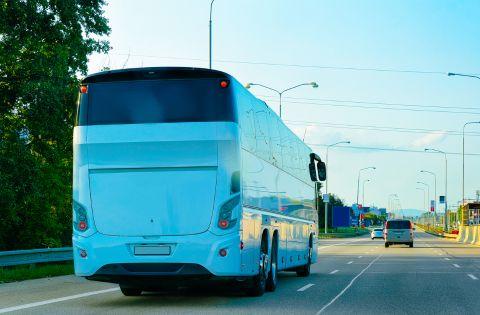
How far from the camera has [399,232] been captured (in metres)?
48.3

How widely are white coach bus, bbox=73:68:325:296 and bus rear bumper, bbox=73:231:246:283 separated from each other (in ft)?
0.05

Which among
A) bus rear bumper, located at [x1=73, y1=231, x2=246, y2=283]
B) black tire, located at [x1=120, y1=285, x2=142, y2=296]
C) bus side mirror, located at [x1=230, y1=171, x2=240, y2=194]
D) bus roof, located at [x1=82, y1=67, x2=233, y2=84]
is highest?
bus roof, located at [x1=82, y1=67, x2=233, y2=84]

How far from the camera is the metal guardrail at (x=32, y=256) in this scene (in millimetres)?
18297

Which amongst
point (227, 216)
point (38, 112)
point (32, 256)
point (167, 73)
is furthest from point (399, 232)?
point (167, 73)

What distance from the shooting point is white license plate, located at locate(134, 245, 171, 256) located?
11719 mm

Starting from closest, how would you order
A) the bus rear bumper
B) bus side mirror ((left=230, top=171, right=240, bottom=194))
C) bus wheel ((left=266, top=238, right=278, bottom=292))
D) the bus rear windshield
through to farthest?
the bus rear bumper
bus side mirror ((left=230, top=171, right=240, bottom=194))
the bus rear windshield
bus wheel ((left=266, top=238, right=278, bottom=292))

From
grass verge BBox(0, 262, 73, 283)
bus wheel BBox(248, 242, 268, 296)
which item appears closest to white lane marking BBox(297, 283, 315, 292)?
bus wheel BBox(248, 242, 268, 296)

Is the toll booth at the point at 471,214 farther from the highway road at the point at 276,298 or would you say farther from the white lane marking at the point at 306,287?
the white lane marking at the point at 306,287

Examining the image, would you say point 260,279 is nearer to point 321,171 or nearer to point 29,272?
point 29,272

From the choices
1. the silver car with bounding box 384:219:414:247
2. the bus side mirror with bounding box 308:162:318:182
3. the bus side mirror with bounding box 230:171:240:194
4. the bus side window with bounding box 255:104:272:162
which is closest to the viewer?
the bus side mirror with bounding box 230:171:240:194

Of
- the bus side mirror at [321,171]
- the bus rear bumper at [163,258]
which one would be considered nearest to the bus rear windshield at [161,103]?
the bus rear bumper at [163,258]

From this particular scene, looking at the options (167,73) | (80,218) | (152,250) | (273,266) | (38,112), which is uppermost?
(38,112)

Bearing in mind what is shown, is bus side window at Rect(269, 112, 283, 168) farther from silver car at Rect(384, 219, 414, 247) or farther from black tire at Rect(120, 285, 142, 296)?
silver car at Rect(384, 219, 414, 247)

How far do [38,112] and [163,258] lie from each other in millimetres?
18194
